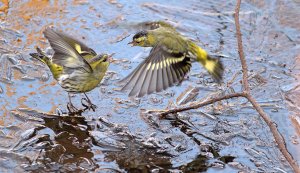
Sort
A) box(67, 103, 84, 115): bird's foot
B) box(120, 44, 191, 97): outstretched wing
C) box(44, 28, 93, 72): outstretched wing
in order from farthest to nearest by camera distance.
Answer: box(67, 103, 84, 115): bird's foot, box(44, 28, 93, 72): outstretched wing, box(120, 44, 191, 97): outstretched wing

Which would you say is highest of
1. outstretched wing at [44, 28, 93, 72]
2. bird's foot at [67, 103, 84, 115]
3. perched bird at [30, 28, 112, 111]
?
outstretched wing at [44, 28, 93, 72]

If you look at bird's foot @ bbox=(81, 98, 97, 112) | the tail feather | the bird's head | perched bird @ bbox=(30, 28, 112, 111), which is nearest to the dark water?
bird's foot @ bbox=(81, 98, 97, 112)

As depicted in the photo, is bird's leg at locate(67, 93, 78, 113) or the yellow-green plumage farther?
bird's leg at locate(67, 93, 78, 113)

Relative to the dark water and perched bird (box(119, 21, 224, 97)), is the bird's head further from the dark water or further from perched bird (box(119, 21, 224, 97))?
the dark water

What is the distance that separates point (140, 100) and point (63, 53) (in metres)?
0.93

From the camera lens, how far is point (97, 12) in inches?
287

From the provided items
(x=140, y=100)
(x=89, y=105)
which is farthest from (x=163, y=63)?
(x=89, y=105)

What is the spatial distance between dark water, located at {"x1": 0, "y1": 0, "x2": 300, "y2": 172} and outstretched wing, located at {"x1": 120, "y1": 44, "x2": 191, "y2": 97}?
51cm

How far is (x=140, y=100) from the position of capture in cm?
578

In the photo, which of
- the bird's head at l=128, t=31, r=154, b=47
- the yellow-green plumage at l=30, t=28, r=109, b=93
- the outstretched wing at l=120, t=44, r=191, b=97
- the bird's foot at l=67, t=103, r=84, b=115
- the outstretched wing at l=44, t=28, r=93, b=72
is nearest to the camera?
the outstretched wing at l=120, t=44, r=191, b=97

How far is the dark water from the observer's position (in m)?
4.94

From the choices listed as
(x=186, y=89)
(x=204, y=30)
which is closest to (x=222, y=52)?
(x=204, y=30)

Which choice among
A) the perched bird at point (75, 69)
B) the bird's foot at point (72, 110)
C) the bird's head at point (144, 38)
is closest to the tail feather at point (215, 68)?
the bird's head at point (144, 38)

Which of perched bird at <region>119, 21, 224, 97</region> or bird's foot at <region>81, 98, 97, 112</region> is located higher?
perched bird at <region>119, 21, 224, 97</region>
